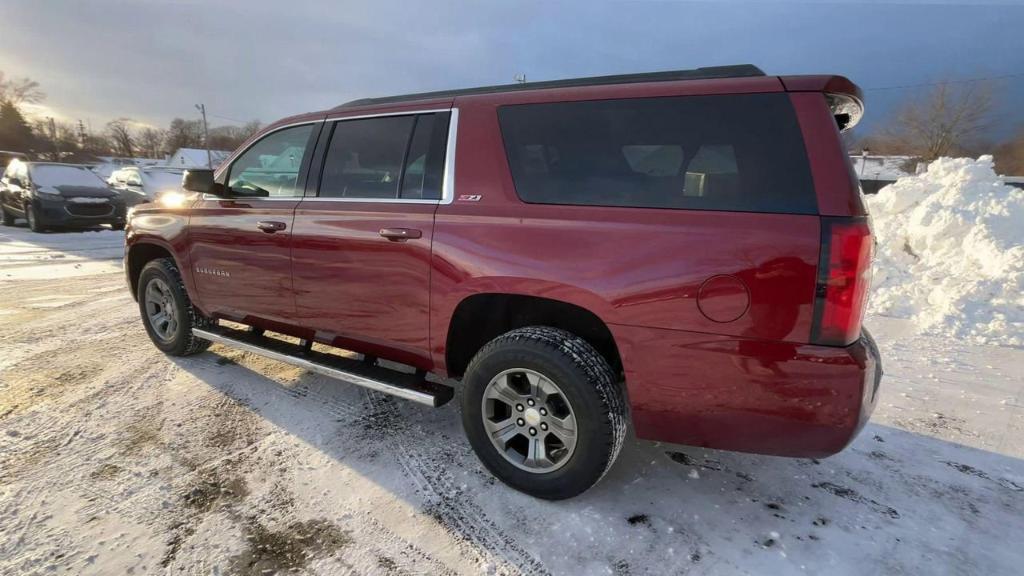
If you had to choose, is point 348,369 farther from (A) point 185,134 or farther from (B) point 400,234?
(A) point 185,134

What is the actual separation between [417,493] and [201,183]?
8.88ft

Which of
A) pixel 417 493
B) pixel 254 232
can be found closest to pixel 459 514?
pixel 417 493

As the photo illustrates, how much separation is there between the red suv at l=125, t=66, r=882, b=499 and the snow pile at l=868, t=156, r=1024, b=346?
4130 mm

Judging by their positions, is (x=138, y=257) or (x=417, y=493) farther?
(x=138, y=257)

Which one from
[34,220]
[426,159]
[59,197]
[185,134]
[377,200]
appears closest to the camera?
[426,159]

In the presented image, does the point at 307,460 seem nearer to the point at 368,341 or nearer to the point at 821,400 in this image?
the point at 368,341

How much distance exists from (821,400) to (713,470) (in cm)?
99

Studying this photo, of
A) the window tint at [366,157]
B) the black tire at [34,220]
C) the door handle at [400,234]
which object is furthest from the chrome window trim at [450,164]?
the black tire at [34,220]

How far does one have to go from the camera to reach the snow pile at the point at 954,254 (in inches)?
201

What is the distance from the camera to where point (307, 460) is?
114 inches

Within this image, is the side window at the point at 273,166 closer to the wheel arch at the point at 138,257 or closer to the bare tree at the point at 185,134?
the wheel arch at the point at 138,257

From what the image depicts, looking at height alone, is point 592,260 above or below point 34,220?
above

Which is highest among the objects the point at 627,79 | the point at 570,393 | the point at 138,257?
the point at 627,79

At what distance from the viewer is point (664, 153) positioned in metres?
2.32
